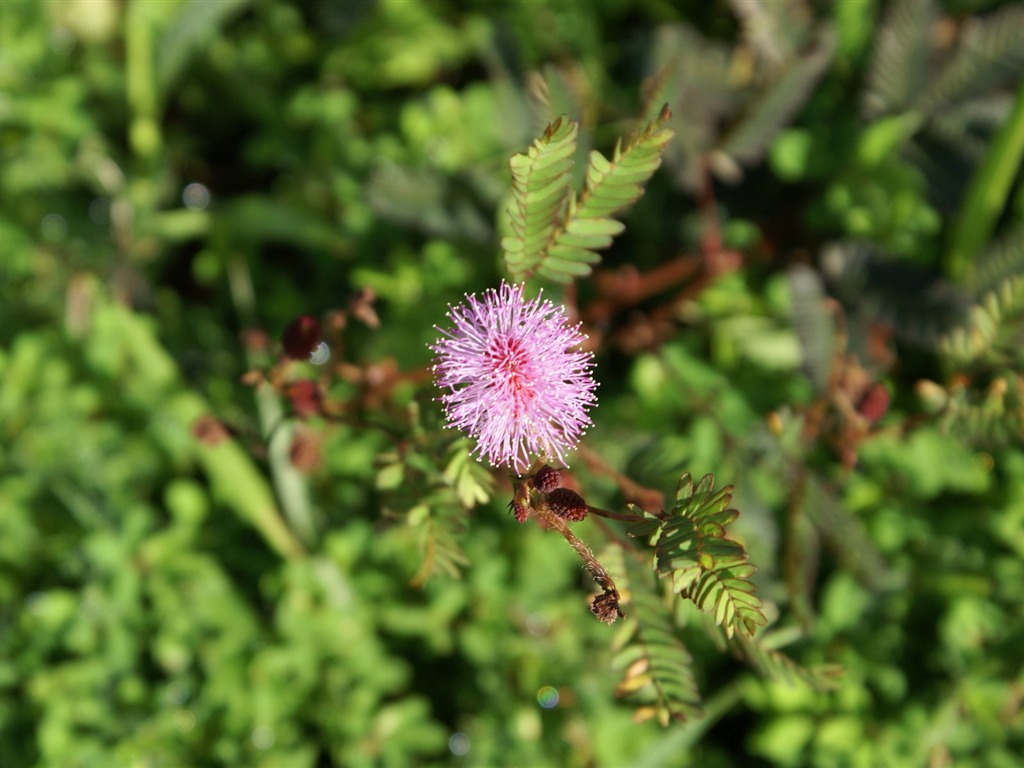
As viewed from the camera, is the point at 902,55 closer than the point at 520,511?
No

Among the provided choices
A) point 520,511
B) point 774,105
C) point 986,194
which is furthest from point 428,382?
point 986,194

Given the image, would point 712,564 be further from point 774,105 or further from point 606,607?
point 774,105

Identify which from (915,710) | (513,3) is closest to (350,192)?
(513,3)

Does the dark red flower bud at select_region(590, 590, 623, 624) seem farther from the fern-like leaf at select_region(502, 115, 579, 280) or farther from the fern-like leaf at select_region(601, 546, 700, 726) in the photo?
the fern-like leaf at select_region(502, 115, 579, 280)

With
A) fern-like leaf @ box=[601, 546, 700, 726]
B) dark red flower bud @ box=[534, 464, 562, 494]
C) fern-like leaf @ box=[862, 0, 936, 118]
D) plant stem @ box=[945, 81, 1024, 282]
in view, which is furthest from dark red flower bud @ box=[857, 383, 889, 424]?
fern-like leaf @ box=[862, 0, 936, 118]

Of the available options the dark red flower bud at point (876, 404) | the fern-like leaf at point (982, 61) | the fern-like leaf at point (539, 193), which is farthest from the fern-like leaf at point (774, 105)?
the fern-like leaf at point (539, 193)

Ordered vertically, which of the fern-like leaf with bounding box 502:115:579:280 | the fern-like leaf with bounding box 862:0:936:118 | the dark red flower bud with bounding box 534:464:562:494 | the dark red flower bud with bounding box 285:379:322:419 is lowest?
the dark red flower bud with bounding box 534:464:562:494

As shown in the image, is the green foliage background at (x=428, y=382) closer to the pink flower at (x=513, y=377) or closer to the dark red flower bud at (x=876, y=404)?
the dark red flower bud at (x=876, y=404)
